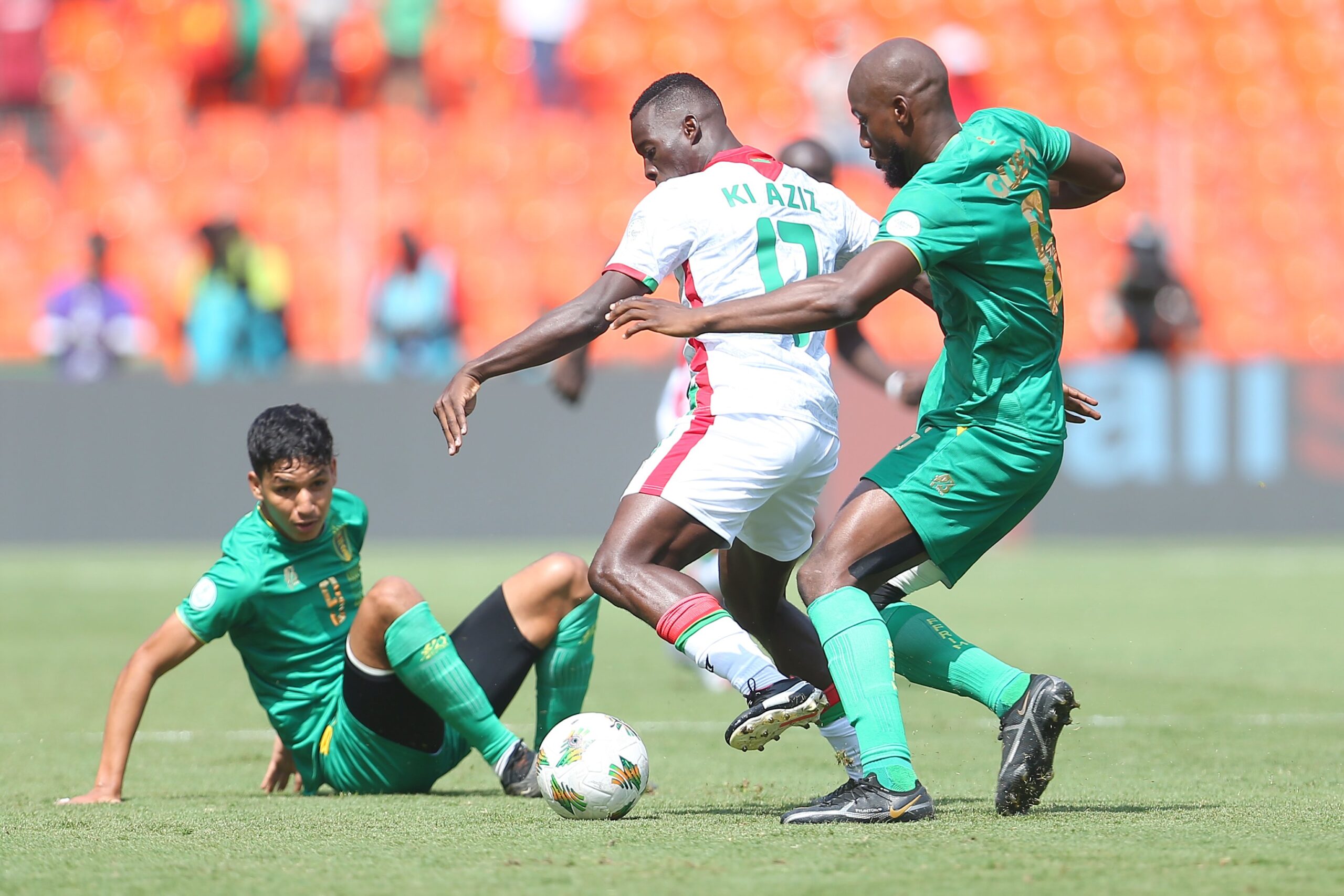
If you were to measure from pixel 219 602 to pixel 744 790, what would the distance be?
159 cm

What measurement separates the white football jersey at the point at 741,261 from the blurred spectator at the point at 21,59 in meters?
12.6

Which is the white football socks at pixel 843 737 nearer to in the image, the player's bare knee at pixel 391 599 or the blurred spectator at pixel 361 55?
the player's bare knee at pixel 391 599

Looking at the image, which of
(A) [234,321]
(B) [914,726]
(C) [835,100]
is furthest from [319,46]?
(B) [914,726]

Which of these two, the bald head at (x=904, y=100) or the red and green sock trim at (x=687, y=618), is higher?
the bald head at (x=904, y=100)

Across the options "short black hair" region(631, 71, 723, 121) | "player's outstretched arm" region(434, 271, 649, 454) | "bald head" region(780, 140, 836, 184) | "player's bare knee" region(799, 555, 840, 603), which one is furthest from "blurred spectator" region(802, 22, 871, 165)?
"player's bare knee" region(799, 555, 840, 603)

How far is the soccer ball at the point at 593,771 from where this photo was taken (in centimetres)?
432

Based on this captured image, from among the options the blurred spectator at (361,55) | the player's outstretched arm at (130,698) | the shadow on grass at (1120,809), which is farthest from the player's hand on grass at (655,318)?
the blurred spectator at (361,55)

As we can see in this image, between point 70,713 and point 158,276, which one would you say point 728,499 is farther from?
point 158,276

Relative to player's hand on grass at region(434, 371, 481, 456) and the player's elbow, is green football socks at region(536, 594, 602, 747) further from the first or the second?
the player's elbow

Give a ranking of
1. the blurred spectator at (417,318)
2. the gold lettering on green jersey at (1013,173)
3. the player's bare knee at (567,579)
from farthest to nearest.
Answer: the blurred spectator at (417,318) → the player's bare knee at (567,579) → the gold lettering on green jersey at (1013,173)

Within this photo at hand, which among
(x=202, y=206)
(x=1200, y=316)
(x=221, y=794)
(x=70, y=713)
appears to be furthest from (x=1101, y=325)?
(x=221, y=794)

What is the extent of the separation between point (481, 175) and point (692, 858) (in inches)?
546

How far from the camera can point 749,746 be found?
4.04m

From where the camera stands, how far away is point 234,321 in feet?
46.9
